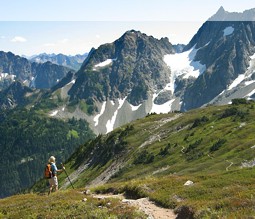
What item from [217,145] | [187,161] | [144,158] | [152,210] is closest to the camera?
[152,210]

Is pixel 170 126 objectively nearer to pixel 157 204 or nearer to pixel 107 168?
pixel 107 168

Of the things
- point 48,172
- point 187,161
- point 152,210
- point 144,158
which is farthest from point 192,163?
point 152,210

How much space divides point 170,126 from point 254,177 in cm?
11062

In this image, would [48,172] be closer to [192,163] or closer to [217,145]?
[192,163]

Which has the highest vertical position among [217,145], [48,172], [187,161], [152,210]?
[48,172]

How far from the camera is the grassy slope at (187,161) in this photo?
24188 mm

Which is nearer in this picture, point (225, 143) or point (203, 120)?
point (225, 143)

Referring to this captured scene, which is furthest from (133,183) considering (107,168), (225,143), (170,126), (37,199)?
(170,126)

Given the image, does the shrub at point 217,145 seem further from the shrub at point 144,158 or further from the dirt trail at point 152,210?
the dirt trail at point 152,210

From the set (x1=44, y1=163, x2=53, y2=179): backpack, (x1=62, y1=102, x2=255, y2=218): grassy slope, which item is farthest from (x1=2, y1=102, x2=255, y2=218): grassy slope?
(x1=44, y1=163, x2=53, y2=179): backpack

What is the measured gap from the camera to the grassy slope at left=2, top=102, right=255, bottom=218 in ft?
79.4

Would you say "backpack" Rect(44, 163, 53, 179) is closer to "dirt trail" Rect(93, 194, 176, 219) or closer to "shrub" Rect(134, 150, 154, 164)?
"dirt trail" Rect(93, 194, 176, 219)

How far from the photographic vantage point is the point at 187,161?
86.0 meters

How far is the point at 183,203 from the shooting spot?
24094 mm
